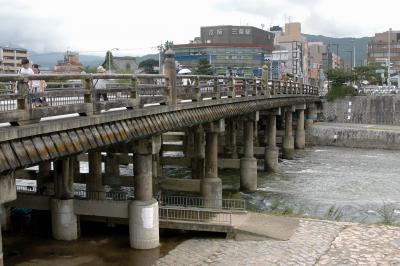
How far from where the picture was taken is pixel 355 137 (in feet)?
166

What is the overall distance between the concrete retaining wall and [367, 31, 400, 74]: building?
7836 cm

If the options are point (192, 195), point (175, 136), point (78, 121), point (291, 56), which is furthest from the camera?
point (291, 56)

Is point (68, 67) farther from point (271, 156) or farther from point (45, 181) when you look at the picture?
point (45, 181)

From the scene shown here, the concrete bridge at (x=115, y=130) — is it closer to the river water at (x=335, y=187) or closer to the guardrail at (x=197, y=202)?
the guardrail at (x=197, y=202)

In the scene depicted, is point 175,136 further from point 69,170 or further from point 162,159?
point 69,170

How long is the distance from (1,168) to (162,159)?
58.7 feet

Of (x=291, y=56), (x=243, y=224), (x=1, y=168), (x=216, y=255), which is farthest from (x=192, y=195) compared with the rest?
(x=291, y=56)

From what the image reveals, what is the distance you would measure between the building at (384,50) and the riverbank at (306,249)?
12510 centimetres

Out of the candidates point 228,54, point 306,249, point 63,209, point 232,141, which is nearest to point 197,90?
point 63,209

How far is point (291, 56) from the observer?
119 m

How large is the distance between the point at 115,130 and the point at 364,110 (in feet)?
168

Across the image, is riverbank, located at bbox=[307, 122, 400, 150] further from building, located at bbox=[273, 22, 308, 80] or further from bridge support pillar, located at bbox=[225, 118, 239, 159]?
building, located at bbox=[273, 22, 308, 80]

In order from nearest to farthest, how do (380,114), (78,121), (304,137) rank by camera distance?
1. (78,121)
2. (304,137)
3. (380,114)

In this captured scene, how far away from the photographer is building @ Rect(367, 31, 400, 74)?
13412 centimetres
